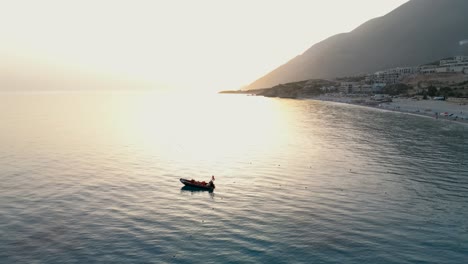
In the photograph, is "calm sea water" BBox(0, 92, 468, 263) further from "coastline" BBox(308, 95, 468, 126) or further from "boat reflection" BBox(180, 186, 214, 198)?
"coastline" BBox(308, 95, 468, 126)

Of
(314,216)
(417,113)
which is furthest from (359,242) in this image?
(417,113)

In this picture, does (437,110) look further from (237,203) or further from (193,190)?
(237,203)

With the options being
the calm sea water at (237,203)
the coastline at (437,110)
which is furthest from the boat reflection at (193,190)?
the coastline at (437,110)

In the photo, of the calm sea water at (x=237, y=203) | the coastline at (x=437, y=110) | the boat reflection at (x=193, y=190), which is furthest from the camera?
the coastline at (x=437, y=110)

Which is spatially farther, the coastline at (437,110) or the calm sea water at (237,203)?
the coastline at (437,110)

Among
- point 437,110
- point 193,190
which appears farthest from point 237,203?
point 437,110

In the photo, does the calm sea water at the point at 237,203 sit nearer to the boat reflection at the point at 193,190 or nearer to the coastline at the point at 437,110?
the boat reflection at the point at 193,190

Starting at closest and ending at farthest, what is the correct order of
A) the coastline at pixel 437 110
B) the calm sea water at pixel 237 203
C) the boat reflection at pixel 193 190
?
1. the calm sea water at pixel 237 203
2. the boat reflection at pixel 193 190
3. the coastline at pixel 437 110

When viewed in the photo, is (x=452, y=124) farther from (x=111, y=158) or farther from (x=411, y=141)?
(x=111, y=158)
